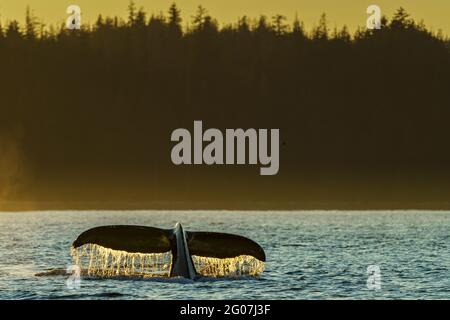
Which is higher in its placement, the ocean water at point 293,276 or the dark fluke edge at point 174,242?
the dark fluke edge at point 174,242

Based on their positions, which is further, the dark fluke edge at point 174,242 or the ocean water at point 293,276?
the ocean water at point 293,276

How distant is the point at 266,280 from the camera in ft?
155

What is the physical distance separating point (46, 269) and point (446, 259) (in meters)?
24.3

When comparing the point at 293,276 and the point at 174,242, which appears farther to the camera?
the point at 293,276

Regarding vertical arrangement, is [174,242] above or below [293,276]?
above

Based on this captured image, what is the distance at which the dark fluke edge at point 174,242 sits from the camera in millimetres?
37000

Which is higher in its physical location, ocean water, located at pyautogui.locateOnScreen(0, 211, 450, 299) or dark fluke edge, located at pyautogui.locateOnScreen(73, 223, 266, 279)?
dark fluke edge, located at pyautogui.locateOnScreen(73, 223, 266, 279)

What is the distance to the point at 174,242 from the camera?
3828 cm

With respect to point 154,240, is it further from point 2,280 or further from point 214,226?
point 214,226

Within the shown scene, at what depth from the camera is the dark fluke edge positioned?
3700cm
